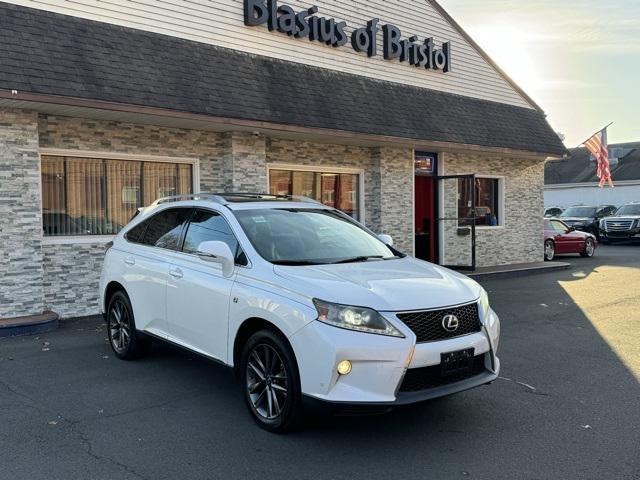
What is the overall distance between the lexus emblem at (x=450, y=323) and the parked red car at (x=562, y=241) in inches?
613

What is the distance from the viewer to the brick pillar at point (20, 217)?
859cm

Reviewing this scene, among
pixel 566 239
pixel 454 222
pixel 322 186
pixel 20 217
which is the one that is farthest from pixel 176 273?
pixel 566 239

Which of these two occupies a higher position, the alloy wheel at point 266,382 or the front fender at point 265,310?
the front fender at point 265,310

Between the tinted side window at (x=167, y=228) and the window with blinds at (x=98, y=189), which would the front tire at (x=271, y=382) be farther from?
the window with blinds at (x=98, y=189)

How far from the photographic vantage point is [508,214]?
17.1m

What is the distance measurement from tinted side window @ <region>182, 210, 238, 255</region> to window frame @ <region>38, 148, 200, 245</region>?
4331mm

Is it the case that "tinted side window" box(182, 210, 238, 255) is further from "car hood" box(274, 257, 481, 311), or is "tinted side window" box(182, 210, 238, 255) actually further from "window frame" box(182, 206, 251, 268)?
"car hood" box(274, 257, 481, 311)

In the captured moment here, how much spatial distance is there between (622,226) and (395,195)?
16.9 m

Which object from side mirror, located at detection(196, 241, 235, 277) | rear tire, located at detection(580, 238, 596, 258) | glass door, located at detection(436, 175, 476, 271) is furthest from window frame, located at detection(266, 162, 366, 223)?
rear tire, located at detection(580, 238, 596, 258)

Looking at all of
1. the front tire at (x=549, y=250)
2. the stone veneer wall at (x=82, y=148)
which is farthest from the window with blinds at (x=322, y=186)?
the front tire at (x=549, y=250)

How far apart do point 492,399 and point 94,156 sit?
747cm

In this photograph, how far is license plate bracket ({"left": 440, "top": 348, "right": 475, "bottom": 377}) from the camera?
4.33 metres

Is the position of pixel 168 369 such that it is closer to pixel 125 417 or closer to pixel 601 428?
pixel 125 417

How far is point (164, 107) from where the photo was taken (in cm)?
920
